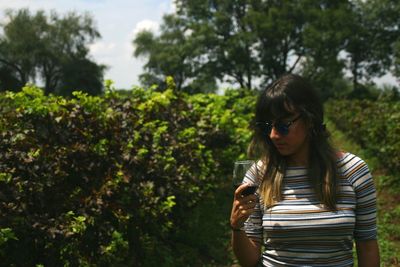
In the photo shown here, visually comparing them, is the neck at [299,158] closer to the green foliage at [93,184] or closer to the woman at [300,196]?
the woman at [300,196]

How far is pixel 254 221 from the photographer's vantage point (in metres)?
2.41

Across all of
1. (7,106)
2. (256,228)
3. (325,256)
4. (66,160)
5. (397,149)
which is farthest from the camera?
(397,149)

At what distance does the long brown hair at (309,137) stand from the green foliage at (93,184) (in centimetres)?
181

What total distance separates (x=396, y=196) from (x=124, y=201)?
19.8 ft

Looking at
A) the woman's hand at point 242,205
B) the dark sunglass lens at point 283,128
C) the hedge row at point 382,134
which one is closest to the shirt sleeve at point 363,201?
the dark sunglass lens at point 283,128

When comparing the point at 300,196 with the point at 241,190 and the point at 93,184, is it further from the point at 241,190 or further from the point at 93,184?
the point at 93,184

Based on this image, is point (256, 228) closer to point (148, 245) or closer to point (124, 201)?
point (124, 201)

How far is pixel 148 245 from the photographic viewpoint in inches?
201

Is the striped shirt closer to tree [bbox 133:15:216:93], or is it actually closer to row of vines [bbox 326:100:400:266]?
row of vines [bbox 326:100:400:266]

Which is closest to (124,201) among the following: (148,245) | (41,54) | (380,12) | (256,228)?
(148,245)

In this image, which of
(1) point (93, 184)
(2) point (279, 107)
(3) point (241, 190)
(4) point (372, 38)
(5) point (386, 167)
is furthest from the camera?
(4) point (372, 38)

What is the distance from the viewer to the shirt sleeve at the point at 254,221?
2.41m

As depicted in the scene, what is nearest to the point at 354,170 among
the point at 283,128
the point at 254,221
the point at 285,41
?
the point at 283,128

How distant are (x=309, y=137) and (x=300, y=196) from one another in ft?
0.97
